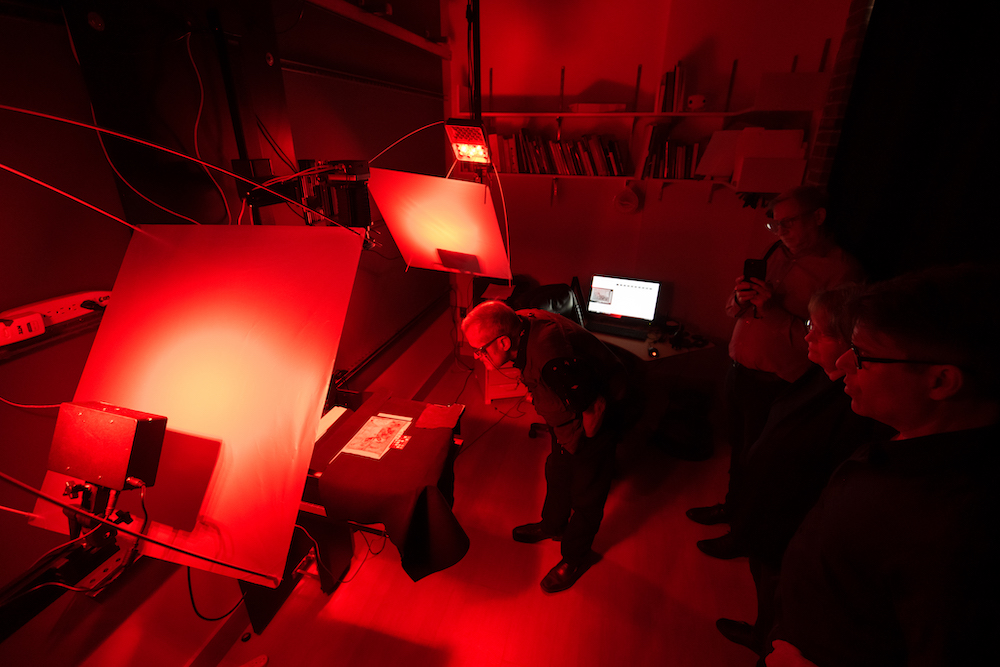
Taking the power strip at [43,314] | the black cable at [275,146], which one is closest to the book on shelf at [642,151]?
the black cable at [275,146]

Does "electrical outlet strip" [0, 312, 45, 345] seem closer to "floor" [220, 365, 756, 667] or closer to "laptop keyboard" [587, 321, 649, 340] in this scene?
"floor" [220, 365, 756, 667]

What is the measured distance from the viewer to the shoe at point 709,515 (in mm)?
2225

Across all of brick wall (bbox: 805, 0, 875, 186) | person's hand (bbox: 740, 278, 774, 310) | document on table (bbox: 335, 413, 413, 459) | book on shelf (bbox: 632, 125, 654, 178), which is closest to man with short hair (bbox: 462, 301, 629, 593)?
document on table (bbox: 335, 413, 413, 459)

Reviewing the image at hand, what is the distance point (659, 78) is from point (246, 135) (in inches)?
106

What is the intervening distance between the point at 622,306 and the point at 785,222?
60.3 inches

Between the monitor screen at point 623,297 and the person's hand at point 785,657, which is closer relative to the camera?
the person's hand at point 785,657

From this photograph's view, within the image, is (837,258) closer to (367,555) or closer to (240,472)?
(240,472)

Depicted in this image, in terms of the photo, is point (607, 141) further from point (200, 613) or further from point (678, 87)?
point (200, 613)

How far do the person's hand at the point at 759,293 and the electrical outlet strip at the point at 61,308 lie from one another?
230cm

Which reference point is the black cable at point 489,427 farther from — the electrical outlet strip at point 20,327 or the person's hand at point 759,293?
the electrical outlet strip at point 20,327

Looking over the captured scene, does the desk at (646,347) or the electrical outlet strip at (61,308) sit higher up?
the electrical outlet strip at (61,308)

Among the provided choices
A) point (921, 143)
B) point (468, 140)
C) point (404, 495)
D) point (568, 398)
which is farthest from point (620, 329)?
point (404, 495)

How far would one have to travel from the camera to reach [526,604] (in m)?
1.85

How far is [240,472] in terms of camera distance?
761 millimetres
